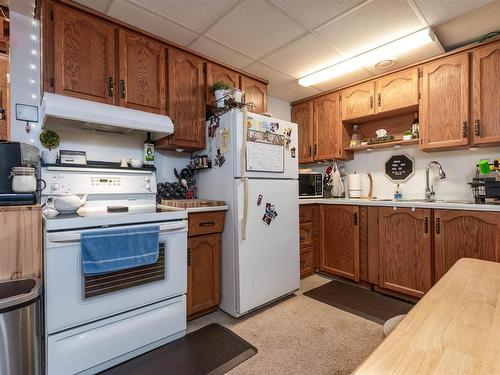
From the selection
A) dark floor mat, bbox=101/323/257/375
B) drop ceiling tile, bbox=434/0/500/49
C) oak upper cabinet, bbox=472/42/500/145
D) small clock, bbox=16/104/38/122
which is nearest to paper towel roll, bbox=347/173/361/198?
oak upper cabinet, bbox=472/42/500/145

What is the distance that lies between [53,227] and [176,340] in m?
1.08

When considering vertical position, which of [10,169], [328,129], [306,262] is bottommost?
[306,262]

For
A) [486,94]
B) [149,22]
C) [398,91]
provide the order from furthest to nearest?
[398,91], [486,94], [149,22]

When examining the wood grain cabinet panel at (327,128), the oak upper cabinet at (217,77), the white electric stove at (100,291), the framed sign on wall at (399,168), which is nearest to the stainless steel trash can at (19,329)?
the white electric stove at (100,291)

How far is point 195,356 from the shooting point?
164 cm

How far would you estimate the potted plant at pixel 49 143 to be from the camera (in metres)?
1.88

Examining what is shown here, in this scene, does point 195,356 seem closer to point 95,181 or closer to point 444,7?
point 95,181

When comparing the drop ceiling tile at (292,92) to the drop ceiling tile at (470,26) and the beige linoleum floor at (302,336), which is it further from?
the beige linoleum floor at (302,336)

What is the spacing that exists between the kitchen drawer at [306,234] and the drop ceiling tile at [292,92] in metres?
1.67

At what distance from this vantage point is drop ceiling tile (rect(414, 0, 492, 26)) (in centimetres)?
178

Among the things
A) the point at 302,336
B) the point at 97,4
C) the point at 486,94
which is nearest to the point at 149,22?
the point at 97,4

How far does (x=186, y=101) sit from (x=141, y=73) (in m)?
0.41

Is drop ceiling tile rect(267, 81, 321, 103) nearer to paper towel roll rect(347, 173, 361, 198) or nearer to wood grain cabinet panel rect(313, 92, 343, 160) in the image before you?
wood grain cabinet panel rect(313, 92, 343, 160)

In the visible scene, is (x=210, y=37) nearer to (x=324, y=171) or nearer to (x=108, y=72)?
(x=108, y=72)
